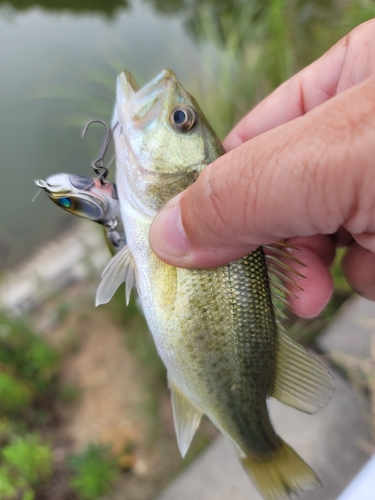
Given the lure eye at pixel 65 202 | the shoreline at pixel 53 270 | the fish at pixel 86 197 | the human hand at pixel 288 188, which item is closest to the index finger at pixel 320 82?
the human hand at pixel 288 188

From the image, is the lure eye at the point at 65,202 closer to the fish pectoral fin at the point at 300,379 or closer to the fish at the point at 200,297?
the fish at the point at 200,297

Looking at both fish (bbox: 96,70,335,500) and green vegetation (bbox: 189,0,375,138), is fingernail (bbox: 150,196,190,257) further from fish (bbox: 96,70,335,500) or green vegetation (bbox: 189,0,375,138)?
green vegetation (bbox: 189,0,375,138)

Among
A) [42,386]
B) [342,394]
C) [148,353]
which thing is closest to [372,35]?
[342,394]

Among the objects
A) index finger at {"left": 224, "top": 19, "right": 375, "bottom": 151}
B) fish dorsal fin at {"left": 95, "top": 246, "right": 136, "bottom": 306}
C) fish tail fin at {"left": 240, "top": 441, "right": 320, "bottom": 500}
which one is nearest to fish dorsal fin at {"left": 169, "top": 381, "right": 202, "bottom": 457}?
fish tail fin at {"left": 240, "top": 441, "right": 320, "bottom": 500}

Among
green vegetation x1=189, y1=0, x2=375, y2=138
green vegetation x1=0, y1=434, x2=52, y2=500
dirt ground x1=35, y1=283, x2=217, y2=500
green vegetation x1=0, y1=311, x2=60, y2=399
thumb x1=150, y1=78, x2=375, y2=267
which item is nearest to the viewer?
thumb x1=150, y1=78, x2=375, y2=267

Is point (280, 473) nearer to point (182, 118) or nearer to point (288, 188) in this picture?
point (288, 188)

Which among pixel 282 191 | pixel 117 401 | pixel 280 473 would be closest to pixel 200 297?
pixel 282 191
